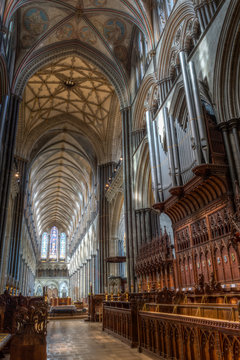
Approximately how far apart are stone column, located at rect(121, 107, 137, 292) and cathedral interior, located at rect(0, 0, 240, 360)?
0.21ft

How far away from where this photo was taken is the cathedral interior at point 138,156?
555 centimetres

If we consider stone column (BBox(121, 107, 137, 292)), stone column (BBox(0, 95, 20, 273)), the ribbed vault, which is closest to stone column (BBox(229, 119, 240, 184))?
stone column (BBox(121, 107, 137, 292))

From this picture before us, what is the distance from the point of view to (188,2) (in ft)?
34.9

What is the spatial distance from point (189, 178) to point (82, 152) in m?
22.0

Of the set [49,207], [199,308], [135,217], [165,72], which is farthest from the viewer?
[49,207]

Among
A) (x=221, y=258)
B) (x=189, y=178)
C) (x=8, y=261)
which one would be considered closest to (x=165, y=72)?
(x=189, y=178)

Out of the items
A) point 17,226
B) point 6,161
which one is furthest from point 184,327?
point 17,226

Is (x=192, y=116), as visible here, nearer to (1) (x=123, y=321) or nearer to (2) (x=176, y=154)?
(2) (x=176, y=154)

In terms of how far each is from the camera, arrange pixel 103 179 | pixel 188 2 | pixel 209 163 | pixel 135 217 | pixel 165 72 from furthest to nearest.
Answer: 1. pixel 103 179
2. pixel 135 217
3. pixel 165 72
4. pixel 188 2
5. pixel 209 163

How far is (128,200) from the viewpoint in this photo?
14953 mm

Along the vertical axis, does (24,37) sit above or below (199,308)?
above

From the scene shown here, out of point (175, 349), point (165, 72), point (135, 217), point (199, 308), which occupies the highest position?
point (165, 72)

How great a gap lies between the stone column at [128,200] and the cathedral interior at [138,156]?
63 mm

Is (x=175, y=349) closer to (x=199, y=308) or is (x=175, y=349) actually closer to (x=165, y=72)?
(x=199, y=308)
